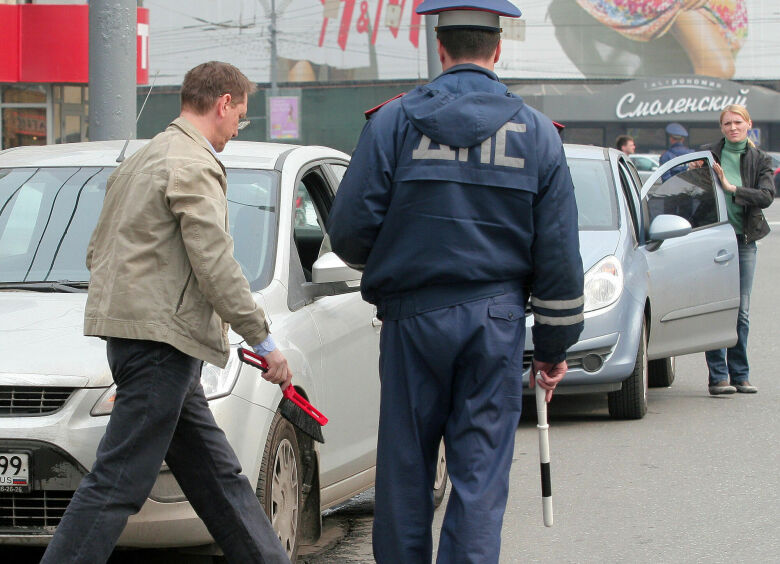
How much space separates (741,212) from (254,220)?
5.25m

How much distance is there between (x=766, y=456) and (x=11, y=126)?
17.3 metres

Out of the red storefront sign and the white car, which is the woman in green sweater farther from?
the red storefront sign

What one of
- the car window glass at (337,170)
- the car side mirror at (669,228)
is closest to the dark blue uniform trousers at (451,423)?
the car window glass at (337,170)

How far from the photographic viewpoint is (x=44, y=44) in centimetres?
1875

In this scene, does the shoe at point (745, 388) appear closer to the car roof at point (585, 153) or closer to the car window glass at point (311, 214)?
the car roof at point (585, 153)

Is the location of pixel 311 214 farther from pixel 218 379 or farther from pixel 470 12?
pixel 470 12

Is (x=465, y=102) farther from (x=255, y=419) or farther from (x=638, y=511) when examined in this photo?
(x=638, y=511)

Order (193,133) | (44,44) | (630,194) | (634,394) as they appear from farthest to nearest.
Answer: (44,44) → (630,194) → (634,394) → (193,133)

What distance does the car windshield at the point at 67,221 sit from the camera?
5109mm

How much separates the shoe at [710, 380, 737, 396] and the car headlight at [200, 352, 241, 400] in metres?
5.80

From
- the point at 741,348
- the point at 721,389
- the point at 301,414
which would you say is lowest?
the point at 721,389

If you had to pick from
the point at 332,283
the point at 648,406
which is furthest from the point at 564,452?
the point at 332,283

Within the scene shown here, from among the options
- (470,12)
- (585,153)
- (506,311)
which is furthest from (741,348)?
(470,12)

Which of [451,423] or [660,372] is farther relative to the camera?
[660,372]
